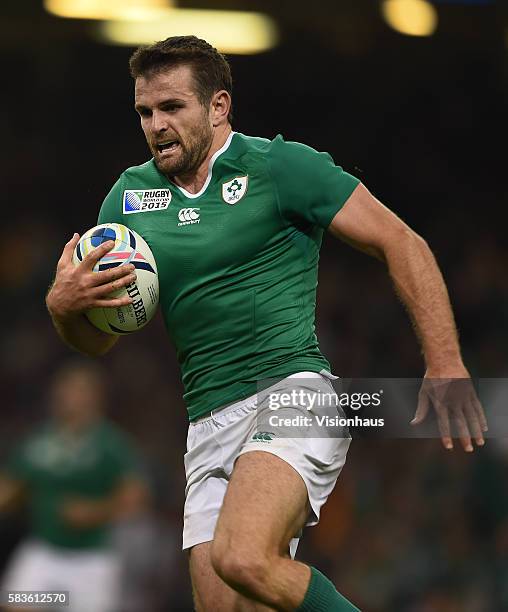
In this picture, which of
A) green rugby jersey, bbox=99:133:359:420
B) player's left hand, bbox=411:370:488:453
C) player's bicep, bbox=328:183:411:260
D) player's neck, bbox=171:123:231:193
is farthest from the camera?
player's neck, bbox=171:123:231:193

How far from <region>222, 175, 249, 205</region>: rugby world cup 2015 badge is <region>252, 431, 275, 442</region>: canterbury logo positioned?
822 millimetres

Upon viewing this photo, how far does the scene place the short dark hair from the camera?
4.17 meters

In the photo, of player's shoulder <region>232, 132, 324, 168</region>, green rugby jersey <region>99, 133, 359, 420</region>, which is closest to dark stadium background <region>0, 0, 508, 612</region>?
green rugby jersey <region>99, 133, 359, 420</region>

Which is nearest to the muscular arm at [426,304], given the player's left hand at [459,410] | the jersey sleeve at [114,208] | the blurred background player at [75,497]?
the player's left hand at [459,410]

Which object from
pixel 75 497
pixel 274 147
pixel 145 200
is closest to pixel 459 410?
pixel 274 147

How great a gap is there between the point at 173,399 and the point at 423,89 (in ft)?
12.7

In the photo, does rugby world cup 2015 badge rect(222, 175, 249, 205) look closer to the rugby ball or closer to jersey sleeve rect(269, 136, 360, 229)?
jersey sleeve rect(269, 136, 360, 229)

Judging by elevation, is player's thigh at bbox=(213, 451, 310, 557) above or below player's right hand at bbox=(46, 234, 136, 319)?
below

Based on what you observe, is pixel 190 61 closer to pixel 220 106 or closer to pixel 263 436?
pixel 220 106

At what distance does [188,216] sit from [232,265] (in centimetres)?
26

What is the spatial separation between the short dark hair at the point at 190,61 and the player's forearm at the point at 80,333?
89 centimetres

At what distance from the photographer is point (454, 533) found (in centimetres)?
824

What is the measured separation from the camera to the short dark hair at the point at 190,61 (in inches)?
164

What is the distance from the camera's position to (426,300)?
12.5 ft
